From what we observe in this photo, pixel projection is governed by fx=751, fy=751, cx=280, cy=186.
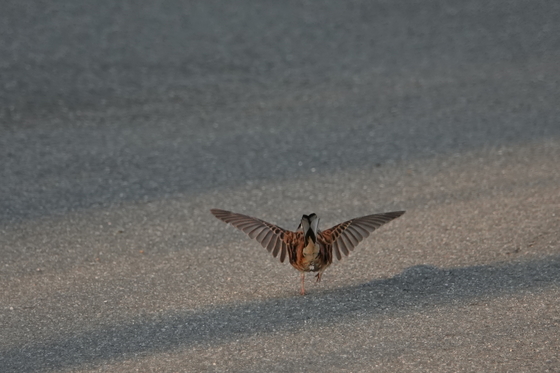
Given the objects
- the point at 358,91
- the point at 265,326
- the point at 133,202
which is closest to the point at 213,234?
the point at 133,202

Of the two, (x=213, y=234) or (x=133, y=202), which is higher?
(x=133, y=202)

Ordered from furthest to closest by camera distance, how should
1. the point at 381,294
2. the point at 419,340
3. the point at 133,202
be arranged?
1. the point at 133,202
2. the point at 381,294
3. the point at 419,340

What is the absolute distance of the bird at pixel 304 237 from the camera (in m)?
4.65

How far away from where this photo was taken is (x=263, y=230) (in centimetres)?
481

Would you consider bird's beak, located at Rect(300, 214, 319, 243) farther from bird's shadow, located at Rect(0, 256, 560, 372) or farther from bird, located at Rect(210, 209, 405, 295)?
bird's shadow, located at Rect(0, 256, 560, 372)

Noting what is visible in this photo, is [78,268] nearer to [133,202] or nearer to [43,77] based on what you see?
[133,202]

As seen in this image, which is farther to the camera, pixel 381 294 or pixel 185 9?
pixel 185 9

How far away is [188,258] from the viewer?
5.40 meters

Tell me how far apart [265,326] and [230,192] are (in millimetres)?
2279

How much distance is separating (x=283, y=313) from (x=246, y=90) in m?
4.84

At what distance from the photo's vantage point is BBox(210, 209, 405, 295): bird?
4648 millimetres

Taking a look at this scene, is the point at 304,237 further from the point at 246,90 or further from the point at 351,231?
the point at 246,90

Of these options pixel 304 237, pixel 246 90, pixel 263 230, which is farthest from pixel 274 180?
pixel 246 90

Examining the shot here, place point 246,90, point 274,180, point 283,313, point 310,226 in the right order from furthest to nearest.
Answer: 1. point 246,90
2. point 274,180
3. point 283,313
4. point 310,226
